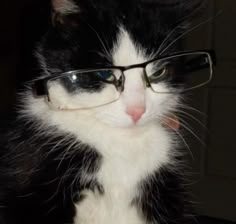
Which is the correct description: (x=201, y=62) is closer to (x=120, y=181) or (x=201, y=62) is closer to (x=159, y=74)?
(x=159, y=74)

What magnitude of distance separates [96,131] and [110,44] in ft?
0.51

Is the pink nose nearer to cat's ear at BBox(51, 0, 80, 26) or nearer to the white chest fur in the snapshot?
the white chest fur

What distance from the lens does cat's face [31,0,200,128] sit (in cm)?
67

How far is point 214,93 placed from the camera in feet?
7.11

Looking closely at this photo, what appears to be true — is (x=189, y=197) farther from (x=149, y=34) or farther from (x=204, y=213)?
(x=204, y=213)

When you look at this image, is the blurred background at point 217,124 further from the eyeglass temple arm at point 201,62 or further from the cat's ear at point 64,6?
the cat's ear at point 64,6

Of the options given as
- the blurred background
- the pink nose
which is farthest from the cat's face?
the blurred background

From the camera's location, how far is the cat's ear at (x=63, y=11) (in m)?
0.67

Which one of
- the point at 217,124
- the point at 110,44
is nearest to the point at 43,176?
the point at 110,44

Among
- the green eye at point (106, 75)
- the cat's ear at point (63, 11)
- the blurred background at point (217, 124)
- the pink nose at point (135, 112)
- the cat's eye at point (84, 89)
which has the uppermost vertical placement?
the cat's ear at point (63, 11)

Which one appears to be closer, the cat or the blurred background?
the cat

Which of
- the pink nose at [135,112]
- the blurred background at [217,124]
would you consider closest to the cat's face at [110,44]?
the pink nose at [135,112]

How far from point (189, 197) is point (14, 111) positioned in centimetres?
39

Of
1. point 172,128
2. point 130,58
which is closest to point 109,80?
point 130,58
